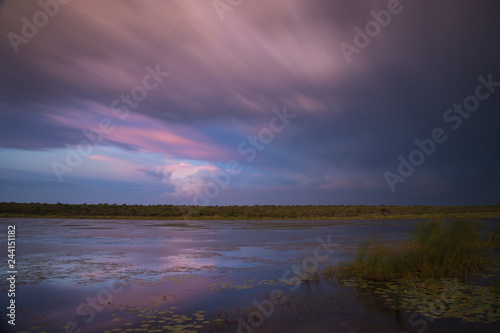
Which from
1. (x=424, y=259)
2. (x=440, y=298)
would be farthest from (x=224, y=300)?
(x=424, y=259)

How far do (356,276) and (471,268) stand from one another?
513 cm

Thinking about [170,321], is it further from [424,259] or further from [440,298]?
[424,259]

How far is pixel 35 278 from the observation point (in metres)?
12.0

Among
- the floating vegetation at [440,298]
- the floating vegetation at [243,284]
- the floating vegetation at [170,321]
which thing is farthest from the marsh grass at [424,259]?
the floating vegetation at [170,321]

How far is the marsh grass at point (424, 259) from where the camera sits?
1224 centimetres

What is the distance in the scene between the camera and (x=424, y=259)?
12867 mm

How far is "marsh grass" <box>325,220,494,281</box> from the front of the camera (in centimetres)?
1224

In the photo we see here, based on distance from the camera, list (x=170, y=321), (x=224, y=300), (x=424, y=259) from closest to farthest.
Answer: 1. (x=170, y=321)
2. (x=224, y=300)
3. (x=424, y=259)

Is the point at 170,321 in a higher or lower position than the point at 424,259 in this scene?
lower

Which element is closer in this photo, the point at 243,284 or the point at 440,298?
the point at 440,298

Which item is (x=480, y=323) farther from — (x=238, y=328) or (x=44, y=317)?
(x=44, y=317)

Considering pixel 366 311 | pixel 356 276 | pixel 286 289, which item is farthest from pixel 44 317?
pixel 356 276

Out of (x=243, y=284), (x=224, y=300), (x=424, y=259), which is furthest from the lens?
(x=424, y=259)

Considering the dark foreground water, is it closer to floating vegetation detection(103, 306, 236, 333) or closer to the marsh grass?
floating vegetation detection(103, 306, 236, 333)
